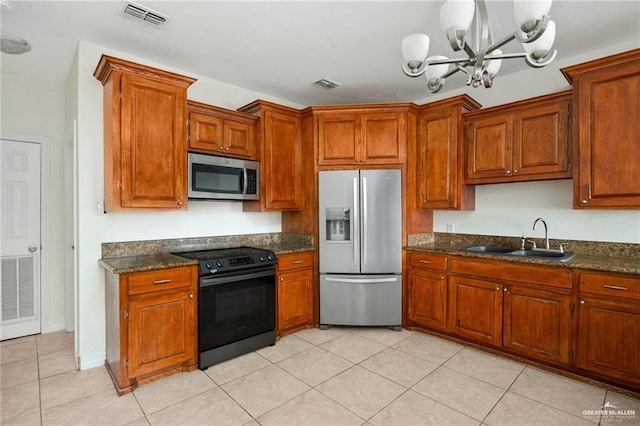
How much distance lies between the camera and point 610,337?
2359 mm

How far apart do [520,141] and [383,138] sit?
130 centimetres

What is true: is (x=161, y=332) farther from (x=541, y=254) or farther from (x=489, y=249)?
(x=541, y=254)

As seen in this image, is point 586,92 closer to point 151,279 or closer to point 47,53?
point 151,279

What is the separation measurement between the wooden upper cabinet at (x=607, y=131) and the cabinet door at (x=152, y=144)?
3293 millimetres

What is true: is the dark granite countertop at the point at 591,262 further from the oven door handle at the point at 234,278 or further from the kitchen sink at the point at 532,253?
the oven door handle at the point at 234,278

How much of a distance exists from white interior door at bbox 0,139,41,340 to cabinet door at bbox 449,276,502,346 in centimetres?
438

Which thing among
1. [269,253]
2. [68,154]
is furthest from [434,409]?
[68,154]

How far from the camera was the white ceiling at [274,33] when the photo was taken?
2.31 m

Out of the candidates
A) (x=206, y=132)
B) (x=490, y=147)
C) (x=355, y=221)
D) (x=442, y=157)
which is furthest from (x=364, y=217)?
(x=206, y=132)

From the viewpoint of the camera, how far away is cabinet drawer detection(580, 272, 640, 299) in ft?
7.41

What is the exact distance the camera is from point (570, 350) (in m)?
2.52

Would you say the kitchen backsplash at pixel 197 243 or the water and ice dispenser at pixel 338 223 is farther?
the water and ice dispenser at pixel 338 223

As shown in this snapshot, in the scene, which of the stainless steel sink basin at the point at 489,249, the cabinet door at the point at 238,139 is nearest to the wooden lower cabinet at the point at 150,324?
the cabinet door at the point at 238,139

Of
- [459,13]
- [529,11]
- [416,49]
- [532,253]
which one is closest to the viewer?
[529,11]
